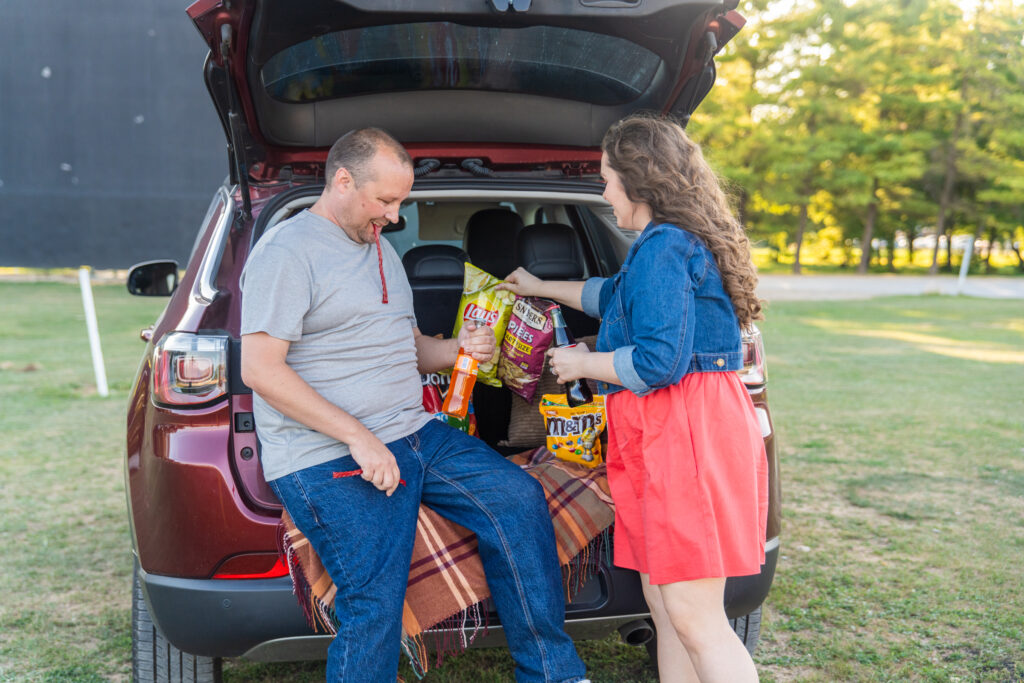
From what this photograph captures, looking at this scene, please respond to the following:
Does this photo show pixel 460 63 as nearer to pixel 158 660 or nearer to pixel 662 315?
pixel 662 315

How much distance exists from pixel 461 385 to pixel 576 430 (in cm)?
36

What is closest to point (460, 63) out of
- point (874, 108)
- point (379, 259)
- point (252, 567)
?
point (379, 259)

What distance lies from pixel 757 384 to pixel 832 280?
87.6 ft

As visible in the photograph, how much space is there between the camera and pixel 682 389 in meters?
1.87

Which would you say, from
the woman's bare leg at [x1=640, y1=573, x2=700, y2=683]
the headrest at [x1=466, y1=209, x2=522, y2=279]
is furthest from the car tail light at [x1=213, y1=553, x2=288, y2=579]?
the headrest at [x1=466, y1=209, x2=522, y2=279]

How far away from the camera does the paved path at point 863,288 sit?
20.9m

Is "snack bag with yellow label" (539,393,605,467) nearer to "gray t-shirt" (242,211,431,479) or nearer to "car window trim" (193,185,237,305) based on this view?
"gray t-shirt" (242,211,431,479)

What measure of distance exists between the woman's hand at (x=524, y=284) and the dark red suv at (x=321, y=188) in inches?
10.4

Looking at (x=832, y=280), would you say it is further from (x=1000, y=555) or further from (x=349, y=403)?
(x=349, y=403)

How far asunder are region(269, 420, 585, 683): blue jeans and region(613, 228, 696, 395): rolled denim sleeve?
0.47 meters

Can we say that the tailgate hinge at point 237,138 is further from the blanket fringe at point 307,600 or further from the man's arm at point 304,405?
the blanket fringe at point 307,600

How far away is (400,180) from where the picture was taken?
2.10 metres

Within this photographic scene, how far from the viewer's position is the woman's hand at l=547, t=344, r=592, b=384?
6.42 ft

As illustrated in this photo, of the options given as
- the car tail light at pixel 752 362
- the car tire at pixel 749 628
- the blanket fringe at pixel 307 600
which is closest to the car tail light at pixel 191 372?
the blanket fringe at pixel 307 600
